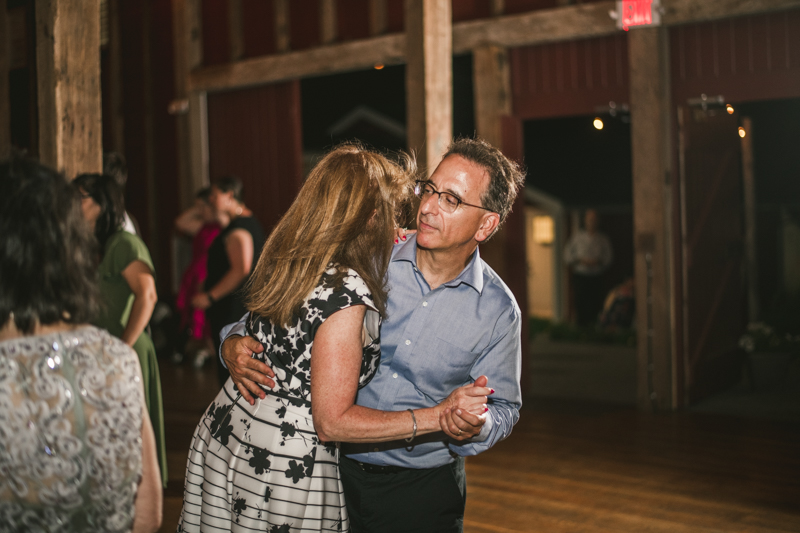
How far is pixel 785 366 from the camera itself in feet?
20.5

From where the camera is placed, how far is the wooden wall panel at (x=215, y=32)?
26.0 ft

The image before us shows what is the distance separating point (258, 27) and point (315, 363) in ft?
22.1

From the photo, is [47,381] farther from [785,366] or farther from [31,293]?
[785,366]

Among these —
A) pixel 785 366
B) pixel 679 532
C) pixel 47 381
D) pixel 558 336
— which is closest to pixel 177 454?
pixel 679 532

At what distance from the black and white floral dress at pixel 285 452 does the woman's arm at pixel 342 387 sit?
4 centimetres

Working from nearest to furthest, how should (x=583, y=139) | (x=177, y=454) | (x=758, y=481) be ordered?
(x=758, y=481) → (x=177, y=454) → (x=583, y=139)

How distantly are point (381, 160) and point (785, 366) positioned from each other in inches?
219

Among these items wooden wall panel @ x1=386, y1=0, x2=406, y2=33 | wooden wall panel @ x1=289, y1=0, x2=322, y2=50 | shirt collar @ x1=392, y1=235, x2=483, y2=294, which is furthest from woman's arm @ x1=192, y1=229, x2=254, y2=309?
wooden wall panel @ x1=289, y1=0, x2=322, y2=50

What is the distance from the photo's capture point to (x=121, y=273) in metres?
3.23

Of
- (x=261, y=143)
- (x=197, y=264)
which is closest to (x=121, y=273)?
(x=197, y=264)

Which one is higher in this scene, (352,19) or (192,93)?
(352,19)

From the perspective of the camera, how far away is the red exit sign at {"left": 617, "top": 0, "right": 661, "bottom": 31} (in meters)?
5.39

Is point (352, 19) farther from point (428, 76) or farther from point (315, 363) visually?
point (315, 363)

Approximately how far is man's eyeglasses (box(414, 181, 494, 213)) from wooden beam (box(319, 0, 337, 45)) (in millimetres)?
5499
